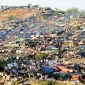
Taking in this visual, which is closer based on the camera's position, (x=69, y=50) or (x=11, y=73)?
(x=11, y=73)

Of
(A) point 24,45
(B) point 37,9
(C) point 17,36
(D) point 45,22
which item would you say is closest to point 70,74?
(A) point 24,45

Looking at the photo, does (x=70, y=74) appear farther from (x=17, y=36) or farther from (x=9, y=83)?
(x=17, y=36)

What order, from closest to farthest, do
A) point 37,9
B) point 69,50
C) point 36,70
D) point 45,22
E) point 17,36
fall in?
point 36,70, point 69,50, point 17,36, point 45,22, point 37,9

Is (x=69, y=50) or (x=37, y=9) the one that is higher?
(x=37, y=9)

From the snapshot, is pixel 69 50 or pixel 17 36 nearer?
pixel 69 50

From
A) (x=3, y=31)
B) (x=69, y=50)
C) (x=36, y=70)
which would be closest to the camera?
(x=36, y=70)

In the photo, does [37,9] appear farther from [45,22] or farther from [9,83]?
[9,83]

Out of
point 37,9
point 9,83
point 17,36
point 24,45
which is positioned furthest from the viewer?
point 37,9

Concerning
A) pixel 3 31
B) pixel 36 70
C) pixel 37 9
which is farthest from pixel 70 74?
pixel 37 9

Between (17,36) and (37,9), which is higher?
(37,9)
